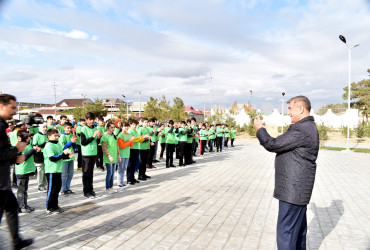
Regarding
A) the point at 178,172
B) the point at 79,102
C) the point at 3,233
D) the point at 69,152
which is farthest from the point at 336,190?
the point at 79,102

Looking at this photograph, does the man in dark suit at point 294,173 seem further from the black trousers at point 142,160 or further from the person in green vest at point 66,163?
the black trousers at point 142,160

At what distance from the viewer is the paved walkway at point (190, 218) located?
438 centimetres

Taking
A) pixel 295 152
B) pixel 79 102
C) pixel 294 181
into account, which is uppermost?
pixel 79 102

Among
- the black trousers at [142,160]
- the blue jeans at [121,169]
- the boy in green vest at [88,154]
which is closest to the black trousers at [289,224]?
the boy in green vest at [88,154]

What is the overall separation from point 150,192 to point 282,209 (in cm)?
482

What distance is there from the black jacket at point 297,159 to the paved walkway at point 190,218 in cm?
154

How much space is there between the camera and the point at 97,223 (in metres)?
5.12

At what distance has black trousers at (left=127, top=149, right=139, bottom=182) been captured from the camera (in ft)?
27.8

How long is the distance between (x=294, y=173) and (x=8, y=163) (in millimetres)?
3553

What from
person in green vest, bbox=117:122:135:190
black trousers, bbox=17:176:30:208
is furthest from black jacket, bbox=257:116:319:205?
person in green vest, bbox=117:122:135:190

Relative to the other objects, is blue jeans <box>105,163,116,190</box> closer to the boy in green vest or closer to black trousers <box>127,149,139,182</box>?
the boy in green vest

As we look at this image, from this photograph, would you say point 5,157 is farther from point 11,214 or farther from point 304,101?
point 304,101

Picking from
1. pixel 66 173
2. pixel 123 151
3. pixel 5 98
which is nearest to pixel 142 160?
pixel 123 151

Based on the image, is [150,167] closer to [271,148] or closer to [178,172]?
[178,172]
